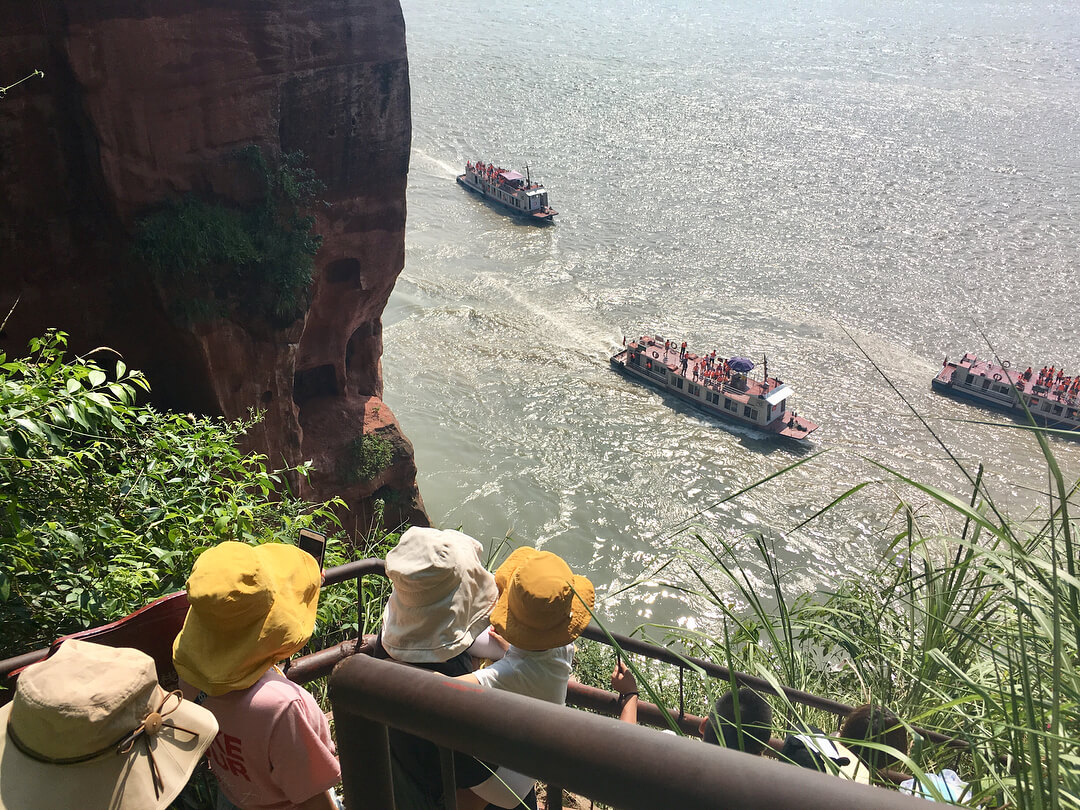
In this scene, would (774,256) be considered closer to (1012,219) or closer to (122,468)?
(1012,219)

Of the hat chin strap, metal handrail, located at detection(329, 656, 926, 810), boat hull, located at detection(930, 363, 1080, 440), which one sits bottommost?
boat hull, located at detection(930, 363, 1080, 440)

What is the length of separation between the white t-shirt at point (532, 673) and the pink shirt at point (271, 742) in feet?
1.85

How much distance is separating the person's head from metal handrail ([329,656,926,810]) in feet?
4.50

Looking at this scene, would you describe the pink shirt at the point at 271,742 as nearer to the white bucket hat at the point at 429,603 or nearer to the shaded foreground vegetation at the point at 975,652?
the white bucket hat at the point at 429,603

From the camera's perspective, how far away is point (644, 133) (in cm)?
4306

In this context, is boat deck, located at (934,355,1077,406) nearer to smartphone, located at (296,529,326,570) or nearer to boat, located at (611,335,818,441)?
boat, located at (611,335,818,441)

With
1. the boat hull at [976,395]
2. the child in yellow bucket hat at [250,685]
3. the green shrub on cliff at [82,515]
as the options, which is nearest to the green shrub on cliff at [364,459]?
the green shrub on cliff at [82,515]

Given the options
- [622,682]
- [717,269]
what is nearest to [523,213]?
[717,269]

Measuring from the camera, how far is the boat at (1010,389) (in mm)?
25000

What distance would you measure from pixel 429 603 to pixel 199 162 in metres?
10.5

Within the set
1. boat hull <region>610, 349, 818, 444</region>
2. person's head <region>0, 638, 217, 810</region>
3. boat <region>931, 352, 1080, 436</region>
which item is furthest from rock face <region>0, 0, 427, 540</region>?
boat <region>931, 352, 1080, 436</region>

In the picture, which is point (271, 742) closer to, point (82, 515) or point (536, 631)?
point (536, 631)

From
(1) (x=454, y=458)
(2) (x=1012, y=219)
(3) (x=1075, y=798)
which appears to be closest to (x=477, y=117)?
(2) (x=1012, y=219)

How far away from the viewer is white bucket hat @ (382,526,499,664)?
3.24 metres
